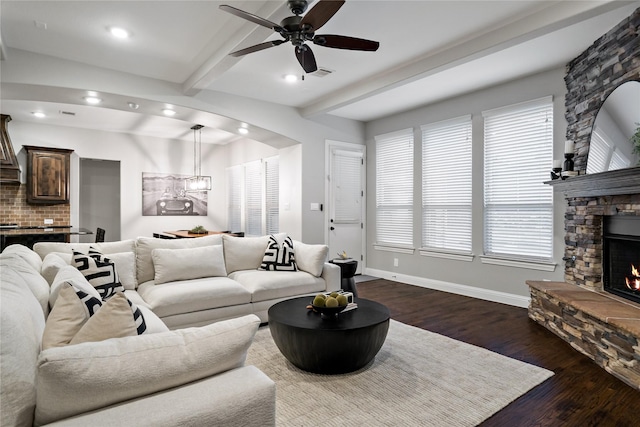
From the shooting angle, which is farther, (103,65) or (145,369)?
(103,65)

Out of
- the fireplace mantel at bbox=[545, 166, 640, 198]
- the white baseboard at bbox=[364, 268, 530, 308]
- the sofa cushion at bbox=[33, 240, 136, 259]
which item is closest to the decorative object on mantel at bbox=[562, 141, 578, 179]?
the fireplace mantel at bbox=[545, 166, 640, 198]

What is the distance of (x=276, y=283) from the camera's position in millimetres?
3883

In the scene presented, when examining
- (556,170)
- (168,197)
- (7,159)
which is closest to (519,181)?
(556,170)

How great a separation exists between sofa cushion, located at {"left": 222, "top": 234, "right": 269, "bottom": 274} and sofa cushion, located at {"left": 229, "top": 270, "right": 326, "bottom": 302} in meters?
0.12

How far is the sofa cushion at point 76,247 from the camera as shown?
3.28 m

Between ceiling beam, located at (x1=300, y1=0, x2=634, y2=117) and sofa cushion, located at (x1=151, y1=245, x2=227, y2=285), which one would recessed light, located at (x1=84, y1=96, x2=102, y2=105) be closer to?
sofa cushion, located at (x1=151, y1=245, x2=227, y2=285)

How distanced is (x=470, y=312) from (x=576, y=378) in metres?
1.71

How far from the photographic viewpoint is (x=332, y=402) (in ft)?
7.54

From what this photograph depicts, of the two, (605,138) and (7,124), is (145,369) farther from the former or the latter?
(7,124)

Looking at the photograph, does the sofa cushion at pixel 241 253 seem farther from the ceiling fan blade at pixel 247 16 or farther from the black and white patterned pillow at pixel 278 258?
the ceiling fan blade at pixel 247 16

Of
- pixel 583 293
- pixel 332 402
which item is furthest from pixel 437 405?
pixel 583 293

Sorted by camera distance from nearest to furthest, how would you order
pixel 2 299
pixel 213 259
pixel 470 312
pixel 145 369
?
1. pixel 145 369
2. pixel 2 299
3. pixel 213 259
4. pixel 470 312

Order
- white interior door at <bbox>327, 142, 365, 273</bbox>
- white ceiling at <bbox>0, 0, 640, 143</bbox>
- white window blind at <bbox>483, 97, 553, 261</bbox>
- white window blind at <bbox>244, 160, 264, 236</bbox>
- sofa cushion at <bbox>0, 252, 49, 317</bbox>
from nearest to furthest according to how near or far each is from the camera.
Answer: sofa cushion at <bbox>0, 252, 49, 317</bbox>, white ceiling at <bbox>0, 0, 640, 143</bbox>, white window blind at <bbox>483, 97, 553, 261</bbox>, white interior door at <bbox>327, 142, 365, 273</bbox>, white window blind at <bbox>244, 160, 264, 236</bbox>

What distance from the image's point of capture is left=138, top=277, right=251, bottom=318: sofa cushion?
3238 millimetres
